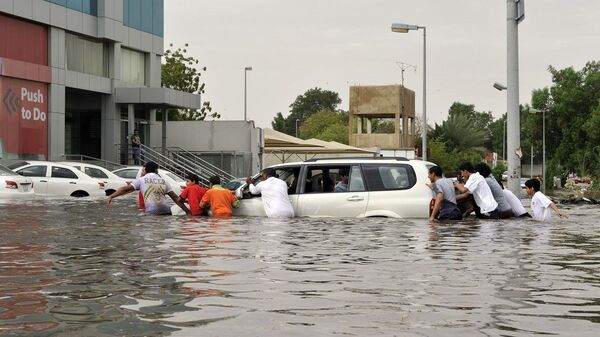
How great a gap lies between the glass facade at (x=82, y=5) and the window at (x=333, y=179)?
106 feet

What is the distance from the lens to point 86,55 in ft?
171

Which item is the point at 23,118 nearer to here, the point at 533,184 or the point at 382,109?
the point at 533,184

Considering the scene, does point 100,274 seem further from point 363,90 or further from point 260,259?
point 363,90

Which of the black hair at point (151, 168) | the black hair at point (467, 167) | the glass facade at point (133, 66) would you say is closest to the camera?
the black hair at point (467, 167)

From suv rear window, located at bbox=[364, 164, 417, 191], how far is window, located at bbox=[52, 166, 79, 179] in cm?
1693

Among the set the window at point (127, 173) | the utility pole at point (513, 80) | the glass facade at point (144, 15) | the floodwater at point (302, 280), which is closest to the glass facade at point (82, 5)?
the glass facade at point (144, 15)

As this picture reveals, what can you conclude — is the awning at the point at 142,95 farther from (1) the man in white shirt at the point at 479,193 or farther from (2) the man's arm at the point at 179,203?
(1) the man in white shirt at the point at 479,193

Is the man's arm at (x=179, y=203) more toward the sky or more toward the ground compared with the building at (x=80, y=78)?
more toward the ground

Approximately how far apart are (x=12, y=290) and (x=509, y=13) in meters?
19.9

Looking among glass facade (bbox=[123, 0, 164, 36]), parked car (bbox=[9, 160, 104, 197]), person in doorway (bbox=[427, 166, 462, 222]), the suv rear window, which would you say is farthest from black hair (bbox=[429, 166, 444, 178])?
glass facade (bbox=[123, 0, 164, 36])

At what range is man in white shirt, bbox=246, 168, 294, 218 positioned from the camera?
1872 cm

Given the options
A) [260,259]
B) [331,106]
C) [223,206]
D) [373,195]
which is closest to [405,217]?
[373,195]

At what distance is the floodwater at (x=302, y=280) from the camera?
7148mm

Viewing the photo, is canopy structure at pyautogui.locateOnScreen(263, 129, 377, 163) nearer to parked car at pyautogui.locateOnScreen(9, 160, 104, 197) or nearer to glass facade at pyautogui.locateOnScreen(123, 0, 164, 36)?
glass facade at pyautogui.locateOnScreen(123, 0, 164, 36)
